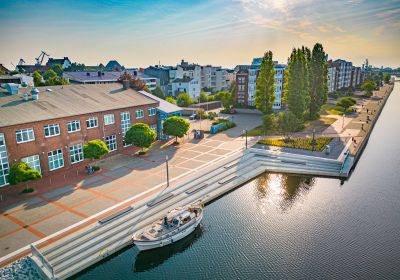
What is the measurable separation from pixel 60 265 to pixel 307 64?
2845 inches

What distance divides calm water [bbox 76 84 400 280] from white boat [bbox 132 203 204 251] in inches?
31.2

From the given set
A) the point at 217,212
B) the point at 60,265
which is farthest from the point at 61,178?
the point at 217,212

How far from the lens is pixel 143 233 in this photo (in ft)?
88.4

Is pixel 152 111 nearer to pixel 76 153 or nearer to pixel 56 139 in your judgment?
pixel 76 153

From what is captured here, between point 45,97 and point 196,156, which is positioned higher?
point 45,97

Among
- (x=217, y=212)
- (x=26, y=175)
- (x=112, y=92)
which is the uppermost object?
(x=112, y=92)

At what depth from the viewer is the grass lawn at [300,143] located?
51031mm

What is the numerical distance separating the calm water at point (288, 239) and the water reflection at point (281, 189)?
128 mm

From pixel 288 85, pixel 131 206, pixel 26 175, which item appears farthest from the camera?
pixel 288 85

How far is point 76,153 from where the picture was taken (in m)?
44.2

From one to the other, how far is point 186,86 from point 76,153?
80802 millimetres

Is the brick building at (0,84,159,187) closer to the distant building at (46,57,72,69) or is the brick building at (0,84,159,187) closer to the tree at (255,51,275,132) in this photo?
the tree at (255,51,275,132)

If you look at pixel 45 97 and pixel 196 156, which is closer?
pixel 45 97

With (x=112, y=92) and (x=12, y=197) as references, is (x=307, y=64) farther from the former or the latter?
(x=12, y=197)
